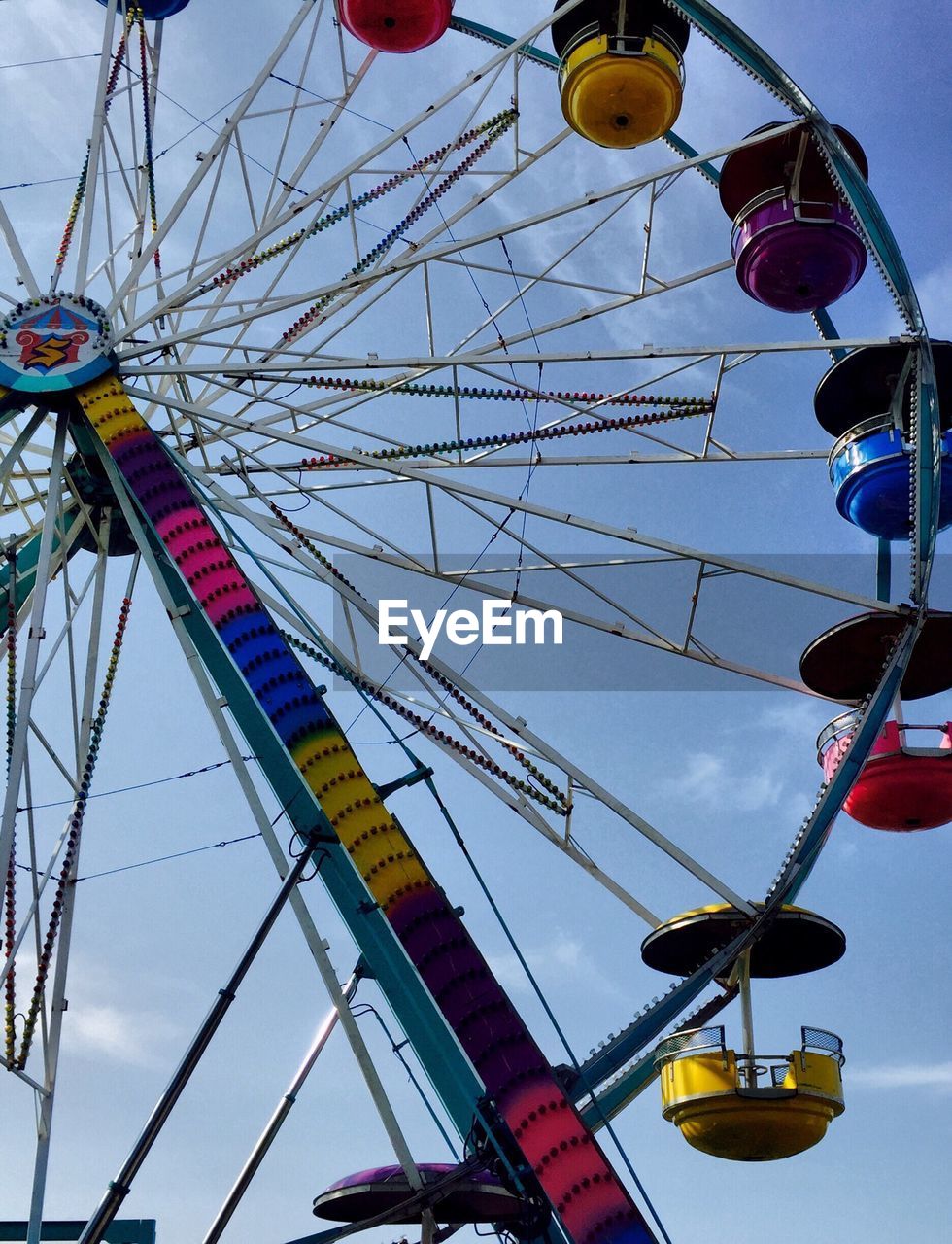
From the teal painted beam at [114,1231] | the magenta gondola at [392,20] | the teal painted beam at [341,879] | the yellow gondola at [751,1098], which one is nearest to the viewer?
the teal painted beam at [341,879]

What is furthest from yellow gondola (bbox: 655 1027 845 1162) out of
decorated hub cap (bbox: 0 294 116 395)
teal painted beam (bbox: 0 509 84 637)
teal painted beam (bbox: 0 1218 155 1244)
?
decorated hub cap (bbox: 0 294 116 395)

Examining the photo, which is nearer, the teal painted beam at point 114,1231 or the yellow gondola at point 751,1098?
the yellow gondola at point 751,1098

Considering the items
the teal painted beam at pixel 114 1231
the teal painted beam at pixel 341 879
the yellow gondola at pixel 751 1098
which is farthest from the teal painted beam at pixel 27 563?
the yellow gondola at pixel 751 1098

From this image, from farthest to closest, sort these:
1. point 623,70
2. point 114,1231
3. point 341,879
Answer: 1. point 623,70
2. point 114,1231
3. point 341,879

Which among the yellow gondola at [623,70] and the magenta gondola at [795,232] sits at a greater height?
the yellow gondola at [623,70]

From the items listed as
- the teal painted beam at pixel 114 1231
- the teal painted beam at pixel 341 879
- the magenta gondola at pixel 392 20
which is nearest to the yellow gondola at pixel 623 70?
the magenta gondola at pixel 392 20

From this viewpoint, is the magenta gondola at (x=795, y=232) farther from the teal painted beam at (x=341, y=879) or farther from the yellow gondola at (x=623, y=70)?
the teal painted beam at (x=341, y=879)

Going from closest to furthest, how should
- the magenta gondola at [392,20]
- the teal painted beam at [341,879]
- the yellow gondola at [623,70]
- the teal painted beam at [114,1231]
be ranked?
the teal painted beam at [341,879] < the teal painted beam at [114,1231] < the yellow gondola at [623,70] < the magenta gondola at [392,20]

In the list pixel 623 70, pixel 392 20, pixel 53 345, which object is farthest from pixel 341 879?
pixel 392 20

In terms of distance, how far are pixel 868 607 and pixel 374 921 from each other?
15.3ft

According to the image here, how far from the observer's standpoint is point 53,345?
14.0m

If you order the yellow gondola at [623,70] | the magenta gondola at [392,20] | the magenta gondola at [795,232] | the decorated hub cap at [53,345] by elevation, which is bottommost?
the decorated hub cap at [53,345]

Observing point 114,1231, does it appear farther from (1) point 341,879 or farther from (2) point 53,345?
(2) point 53,345

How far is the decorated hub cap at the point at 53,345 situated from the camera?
1370 centimetres
